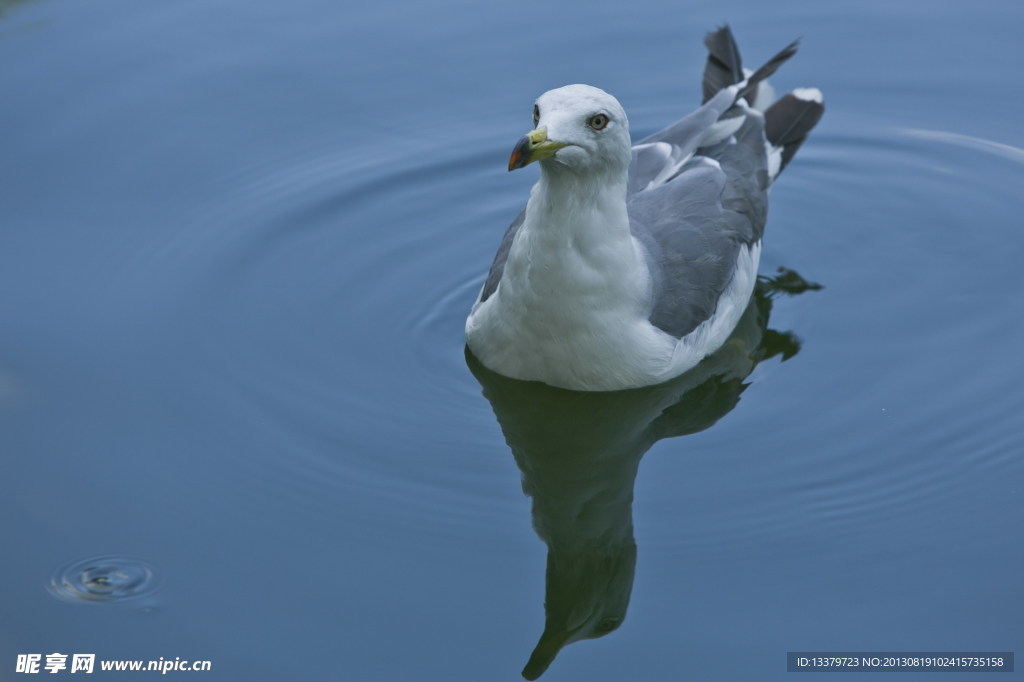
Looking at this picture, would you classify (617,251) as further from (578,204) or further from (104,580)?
(104,580)

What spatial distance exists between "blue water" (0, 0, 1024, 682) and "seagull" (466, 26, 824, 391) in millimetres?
240

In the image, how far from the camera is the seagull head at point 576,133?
6375 mm

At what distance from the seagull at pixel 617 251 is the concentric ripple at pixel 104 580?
7.14ft

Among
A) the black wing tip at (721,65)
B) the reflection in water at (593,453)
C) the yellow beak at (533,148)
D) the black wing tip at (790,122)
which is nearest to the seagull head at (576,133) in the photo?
the yellow beak at (533,148)

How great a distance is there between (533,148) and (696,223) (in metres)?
1.78

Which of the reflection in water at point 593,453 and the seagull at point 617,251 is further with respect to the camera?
the seagull at point 617,251

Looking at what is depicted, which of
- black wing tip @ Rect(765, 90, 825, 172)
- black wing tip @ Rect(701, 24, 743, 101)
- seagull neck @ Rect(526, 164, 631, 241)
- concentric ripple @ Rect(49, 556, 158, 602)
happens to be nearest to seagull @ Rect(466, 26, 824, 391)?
seagull neck @ Rect(526, 164, 631, 241)

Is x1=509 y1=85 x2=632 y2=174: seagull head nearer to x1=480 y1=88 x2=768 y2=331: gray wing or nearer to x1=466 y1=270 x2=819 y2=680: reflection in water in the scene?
x1=480 y1=88 x2=768 y2=331: gray wing

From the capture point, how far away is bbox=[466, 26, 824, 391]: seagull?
21.9ft

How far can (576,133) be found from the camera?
6.47 meters

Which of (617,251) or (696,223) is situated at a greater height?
(696,223)

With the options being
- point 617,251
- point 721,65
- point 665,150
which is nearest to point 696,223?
point 665,150

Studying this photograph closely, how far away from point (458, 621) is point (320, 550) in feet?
2.54

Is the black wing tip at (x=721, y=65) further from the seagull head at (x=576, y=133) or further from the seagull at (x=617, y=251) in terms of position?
the seagull head at (x=576, y=133)
